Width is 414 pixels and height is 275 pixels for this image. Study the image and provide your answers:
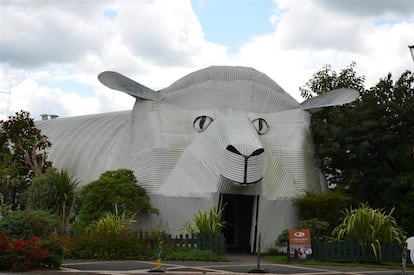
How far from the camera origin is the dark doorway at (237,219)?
30312 mm

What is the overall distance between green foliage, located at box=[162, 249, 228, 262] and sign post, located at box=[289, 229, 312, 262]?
7.36ft

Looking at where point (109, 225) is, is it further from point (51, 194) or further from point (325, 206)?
point (325, 206)

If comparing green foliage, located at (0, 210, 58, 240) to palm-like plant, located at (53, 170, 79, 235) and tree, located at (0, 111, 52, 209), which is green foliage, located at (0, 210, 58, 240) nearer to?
palm-like plant, located at (53, 170, 79, 235)

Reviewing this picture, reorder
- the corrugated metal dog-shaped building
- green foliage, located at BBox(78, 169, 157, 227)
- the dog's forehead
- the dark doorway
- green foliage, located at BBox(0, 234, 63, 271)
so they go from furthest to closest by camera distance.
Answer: the dark doorway
the dog's forehead
the corrugated metal dog-shaped building
green foliage, located at BBox(78, 169, 157, 227)
green foliage, located at BBox(0, 234, 63, 271)

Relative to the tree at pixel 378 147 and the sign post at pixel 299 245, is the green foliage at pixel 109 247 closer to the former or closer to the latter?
the sign post at pixel 299 245

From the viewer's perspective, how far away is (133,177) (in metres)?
27.0

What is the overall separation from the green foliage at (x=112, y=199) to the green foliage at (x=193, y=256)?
3707 millimetres

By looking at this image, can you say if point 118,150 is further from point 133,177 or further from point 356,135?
point 356,135

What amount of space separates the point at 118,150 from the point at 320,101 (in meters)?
8.93

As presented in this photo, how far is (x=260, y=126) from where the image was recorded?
2841 centimetres

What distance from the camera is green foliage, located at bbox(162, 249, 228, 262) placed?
2220 centimetres

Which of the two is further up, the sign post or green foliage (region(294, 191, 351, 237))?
green foliage (region(294, 191, 351, 237))

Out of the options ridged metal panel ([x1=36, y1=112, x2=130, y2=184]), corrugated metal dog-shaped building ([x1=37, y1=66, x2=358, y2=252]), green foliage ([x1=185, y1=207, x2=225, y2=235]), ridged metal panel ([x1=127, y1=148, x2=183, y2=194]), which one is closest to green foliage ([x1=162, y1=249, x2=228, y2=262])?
green foliage ([x1=185, y1=207, x2=225, y2=235])

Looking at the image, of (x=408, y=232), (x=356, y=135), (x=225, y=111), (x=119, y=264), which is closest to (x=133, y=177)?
(x=225, y=111)
